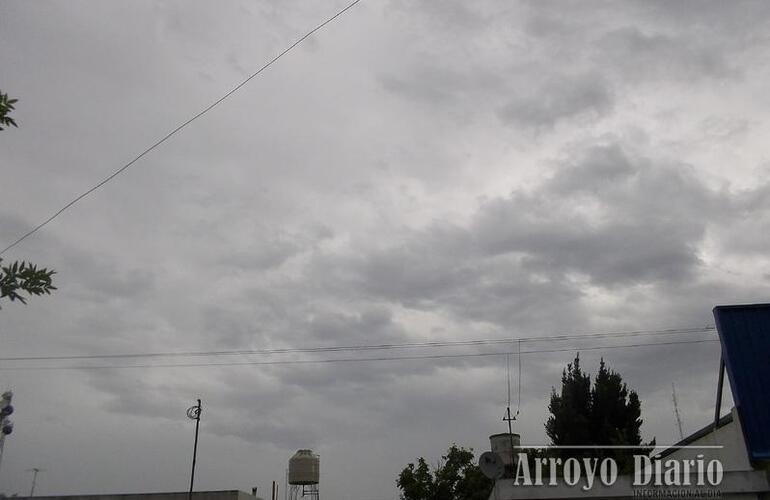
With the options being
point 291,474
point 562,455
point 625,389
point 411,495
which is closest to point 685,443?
point 562,455

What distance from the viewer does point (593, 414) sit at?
42.5 m

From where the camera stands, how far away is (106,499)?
3506 centimetres

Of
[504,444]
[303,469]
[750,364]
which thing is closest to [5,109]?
[750,364]

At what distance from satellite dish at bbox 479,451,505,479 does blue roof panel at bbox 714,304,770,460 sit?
593cm

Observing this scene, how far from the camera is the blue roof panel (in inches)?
583

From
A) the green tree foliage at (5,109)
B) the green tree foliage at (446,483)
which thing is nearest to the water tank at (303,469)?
the green tree foliage at (446,483)

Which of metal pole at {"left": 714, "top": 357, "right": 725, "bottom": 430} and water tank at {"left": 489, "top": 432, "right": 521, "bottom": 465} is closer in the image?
metal pole at {"left": 714, "top": 357, "right": 725, "bottom": 430}

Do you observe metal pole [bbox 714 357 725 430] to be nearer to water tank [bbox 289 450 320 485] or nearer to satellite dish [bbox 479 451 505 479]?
satellite dish [bbox 479 451 505 479]

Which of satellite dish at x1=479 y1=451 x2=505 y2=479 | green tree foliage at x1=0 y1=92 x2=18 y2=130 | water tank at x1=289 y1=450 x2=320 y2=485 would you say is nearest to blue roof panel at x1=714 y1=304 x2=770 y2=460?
satellite dish at x1=479 y1=451 x2=505 y2=479

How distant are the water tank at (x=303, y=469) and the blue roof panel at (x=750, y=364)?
37.9 m

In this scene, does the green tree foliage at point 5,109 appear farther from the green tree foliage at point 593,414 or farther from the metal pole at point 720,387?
the green tree foliage at point 593,414

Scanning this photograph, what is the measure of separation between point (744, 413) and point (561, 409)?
28.9 metres

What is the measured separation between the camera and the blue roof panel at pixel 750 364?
48.6 feet

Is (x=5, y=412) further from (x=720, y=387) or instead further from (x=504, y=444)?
(x=504, y=444)
